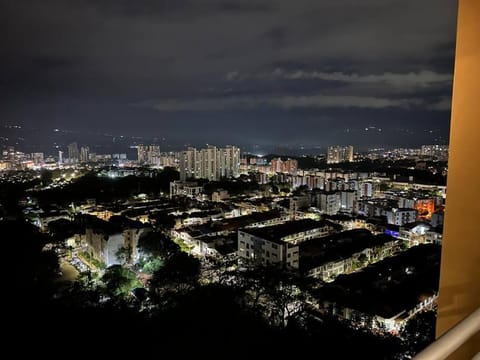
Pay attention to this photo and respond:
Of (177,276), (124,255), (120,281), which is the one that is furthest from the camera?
(124,255)

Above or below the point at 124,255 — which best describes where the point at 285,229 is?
above

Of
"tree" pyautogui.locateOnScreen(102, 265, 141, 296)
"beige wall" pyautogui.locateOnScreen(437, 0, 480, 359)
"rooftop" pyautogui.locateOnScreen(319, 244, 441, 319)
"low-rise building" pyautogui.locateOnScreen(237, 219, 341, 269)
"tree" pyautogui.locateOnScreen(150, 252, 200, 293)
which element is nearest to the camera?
"beige wall" pyautogui.locateOnScreen(437, 0, 480, 359)

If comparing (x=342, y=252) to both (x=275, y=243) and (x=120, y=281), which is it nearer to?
(x=275, y=243)

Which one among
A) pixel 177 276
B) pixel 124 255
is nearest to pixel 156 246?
pixel 124 255

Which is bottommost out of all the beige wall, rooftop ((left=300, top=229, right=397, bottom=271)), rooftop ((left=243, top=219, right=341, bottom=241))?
rooftop ((left=300, top=229, right=397, bottom=271))

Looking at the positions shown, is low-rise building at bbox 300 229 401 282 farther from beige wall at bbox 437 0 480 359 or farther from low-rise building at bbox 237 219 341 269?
beige wall at bbox 437 0 480 359

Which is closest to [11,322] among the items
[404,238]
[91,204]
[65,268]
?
[65,268]

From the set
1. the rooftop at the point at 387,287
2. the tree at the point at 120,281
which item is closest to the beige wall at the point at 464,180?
the rooftop at the point at 387,287

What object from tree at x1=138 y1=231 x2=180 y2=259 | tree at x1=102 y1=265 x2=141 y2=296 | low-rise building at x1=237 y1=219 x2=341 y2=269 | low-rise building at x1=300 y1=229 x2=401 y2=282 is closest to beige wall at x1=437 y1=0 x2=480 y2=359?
tree at x1=102 y1=265 x2=141 y2=296
